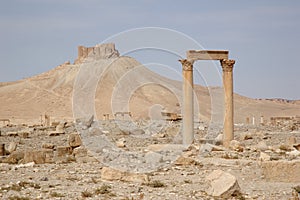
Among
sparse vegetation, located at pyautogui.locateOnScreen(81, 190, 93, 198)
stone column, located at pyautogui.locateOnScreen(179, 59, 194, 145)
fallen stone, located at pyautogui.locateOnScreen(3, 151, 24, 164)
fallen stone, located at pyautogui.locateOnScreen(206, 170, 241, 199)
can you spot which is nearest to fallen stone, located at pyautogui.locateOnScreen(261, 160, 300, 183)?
fallen stone, located at pyautogui.locateOnScreen(206, 170, 241, 199)

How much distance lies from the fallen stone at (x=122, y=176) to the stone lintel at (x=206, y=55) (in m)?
8.49

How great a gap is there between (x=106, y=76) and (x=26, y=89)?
13.3 meters

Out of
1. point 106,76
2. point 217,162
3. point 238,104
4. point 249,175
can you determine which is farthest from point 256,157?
point 238,104

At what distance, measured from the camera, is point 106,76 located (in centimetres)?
9175

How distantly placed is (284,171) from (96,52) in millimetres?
91033

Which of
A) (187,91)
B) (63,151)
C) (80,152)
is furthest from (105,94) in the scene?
(80,152)

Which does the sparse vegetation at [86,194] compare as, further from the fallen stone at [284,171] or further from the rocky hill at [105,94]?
the rocky hill at [105,94]

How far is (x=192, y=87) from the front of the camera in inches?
786

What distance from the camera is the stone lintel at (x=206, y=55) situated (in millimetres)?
19672

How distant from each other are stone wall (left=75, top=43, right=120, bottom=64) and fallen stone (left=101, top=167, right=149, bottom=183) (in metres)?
88.0

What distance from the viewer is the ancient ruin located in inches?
779

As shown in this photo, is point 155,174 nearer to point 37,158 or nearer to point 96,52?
point 37,158

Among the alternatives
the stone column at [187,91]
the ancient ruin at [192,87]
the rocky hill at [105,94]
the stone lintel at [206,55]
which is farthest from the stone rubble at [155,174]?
the rocky hill at [105,94]

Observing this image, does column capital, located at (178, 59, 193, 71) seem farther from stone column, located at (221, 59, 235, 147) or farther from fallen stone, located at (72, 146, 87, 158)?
fallen stone, located at (72, 146, 87, 158)
